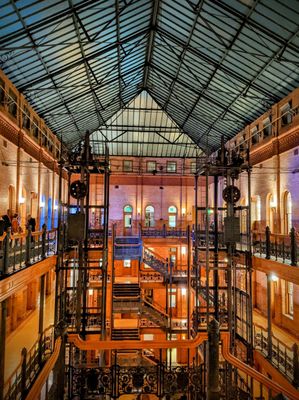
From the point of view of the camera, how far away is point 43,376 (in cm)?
695

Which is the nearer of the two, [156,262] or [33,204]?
[33,204]

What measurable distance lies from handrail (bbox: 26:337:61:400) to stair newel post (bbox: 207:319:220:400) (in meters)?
3.52

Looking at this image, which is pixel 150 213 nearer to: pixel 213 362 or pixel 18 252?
pixel 18 252

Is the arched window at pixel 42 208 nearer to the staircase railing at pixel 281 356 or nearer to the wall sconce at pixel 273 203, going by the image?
the wall sconce at pixel 273 203

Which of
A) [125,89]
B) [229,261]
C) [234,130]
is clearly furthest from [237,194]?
[125,89]

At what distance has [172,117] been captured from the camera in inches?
1251

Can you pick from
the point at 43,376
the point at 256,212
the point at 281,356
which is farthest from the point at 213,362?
the point at 256,212

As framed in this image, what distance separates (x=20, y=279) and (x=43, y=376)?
4.51 metres

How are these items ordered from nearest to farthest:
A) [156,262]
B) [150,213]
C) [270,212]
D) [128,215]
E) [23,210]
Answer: [23,210]
[270,212]
[156,262]
[128,215]
[150,213]

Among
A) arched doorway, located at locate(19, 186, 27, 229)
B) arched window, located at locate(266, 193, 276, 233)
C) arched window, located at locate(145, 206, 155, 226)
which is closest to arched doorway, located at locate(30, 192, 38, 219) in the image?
arched doorway, located at locate(19, 186, 27, 229)

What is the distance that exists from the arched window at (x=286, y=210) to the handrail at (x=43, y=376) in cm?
1437

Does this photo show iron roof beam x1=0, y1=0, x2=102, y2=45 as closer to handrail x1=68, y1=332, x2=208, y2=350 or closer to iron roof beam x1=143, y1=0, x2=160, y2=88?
iron roof beam x1=143, y1=0, x2=160, y2=88

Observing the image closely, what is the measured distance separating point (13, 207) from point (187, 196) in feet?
69.3

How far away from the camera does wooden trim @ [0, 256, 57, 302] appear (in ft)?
30.7
